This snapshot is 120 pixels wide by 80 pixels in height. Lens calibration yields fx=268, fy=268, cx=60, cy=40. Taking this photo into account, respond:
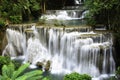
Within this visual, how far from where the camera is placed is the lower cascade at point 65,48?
15172mm

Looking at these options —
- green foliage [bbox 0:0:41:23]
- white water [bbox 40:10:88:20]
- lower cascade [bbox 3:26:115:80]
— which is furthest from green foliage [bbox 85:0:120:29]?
green foliage [bbox 0:0:41:23]

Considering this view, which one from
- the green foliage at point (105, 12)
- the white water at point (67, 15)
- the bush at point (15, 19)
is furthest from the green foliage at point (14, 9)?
the green foliage at point (105, 12)

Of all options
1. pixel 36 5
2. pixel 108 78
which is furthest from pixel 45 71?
pixel 36 5

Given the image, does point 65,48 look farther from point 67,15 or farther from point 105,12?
point 67,15

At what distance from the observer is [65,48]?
16.6 metres

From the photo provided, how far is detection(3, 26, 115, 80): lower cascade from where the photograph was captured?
15.2 metres

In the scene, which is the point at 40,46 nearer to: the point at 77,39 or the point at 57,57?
the point at 57,57

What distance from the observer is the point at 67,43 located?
1644 centimetres

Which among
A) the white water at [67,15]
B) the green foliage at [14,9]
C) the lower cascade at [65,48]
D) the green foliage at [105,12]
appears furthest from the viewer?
the white water at [67,15]

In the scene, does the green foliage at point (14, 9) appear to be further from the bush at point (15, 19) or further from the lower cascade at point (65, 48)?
the lower cascade at point (65, 48)

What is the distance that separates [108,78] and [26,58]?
19.4 ft

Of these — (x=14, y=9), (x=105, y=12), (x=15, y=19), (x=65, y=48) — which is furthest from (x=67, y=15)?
(x=65, y=48)

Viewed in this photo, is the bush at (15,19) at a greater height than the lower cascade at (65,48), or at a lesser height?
greater

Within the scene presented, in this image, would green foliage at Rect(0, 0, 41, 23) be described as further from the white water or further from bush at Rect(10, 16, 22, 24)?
the white water
